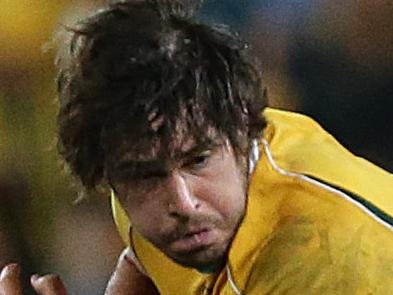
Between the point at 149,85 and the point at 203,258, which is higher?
the point at 149,85

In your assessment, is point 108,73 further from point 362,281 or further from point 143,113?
point 362,281

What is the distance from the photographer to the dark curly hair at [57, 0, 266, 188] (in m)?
0.57

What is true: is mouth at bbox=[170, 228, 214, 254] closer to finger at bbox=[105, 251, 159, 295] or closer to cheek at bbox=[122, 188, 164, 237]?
cheek at bbox=[122, 188, 164, 237]

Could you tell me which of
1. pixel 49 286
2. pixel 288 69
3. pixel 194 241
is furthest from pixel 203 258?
pixel 288 69

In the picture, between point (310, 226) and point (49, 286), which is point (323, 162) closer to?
point (310, 226)

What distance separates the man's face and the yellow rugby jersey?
0.01 metres

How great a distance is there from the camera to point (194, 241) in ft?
1.95

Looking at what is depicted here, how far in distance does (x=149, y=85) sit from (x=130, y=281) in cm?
27

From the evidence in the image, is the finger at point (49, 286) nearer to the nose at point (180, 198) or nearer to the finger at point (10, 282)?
the finger at point (10, 282)

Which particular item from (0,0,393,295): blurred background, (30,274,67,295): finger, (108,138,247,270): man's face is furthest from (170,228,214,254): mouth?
(0,0,393,295): blurred background

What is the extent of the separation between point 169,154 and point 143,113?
3 cm

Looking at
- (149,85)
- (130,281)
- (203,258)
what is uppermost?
(149,85)

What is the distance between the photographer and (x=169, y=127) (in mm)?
567

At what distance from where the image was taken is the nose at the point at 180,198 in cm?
58
